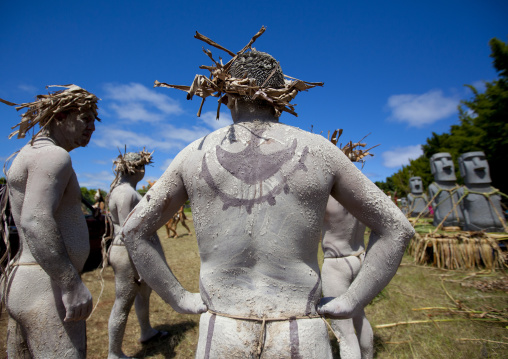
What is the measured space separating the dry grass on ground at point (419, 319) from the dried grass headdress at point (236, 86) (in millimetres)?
3610

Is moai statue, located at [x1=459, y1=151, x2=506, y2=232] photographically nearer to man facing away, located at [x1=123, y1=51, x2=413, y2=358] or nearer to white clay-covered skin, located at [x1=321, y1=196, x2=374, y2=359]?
white clay-covered skin, located at [x1=321, y1=196, x2=374, y2=359]

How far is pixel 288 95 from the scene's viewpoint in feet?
4.99

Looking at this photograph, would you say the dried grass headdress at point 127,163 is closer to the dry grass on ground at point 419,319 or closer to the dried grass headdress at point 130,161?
the dried grass headdress at point 130,161

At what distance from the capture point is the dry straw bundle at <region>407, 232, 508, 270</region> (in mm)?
7211

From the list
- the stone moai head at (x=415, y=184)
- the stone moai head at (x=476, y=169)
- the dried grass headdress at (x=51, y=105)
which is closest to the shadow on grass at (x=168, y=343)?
the dried grass headdress at (x=51, y=105)

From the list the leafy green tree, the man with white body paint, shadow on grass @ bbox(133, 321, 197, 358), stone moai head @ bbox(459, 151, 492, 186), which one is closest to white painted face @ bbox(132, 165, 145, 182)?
the man with white body paint

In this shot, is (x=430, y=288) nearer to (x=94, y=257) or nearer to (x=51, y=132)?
(x=51, y=132)

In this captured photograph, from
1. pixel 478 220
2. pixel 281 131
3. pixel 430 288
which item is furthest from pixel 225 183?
pixel 478 220

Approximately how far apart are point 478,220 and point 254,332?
33.4ft

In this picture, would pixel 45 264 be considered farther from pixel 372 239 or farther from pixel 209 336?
pixel 372 239

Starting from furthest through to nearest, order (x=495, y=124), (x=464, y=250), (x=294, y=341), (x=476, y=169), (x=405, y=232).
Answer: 1. (x=495, y=124)
2. (x=476, y=169)
3. (x=464, y=250)
4. (x=405, y=232)
5. (x=294, y=341)

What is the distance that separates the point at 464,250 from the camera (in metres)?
7.50

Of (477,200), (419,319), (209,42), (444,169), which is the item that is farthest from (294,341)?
(444,169)

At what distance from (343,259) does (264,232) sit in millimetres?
2331
